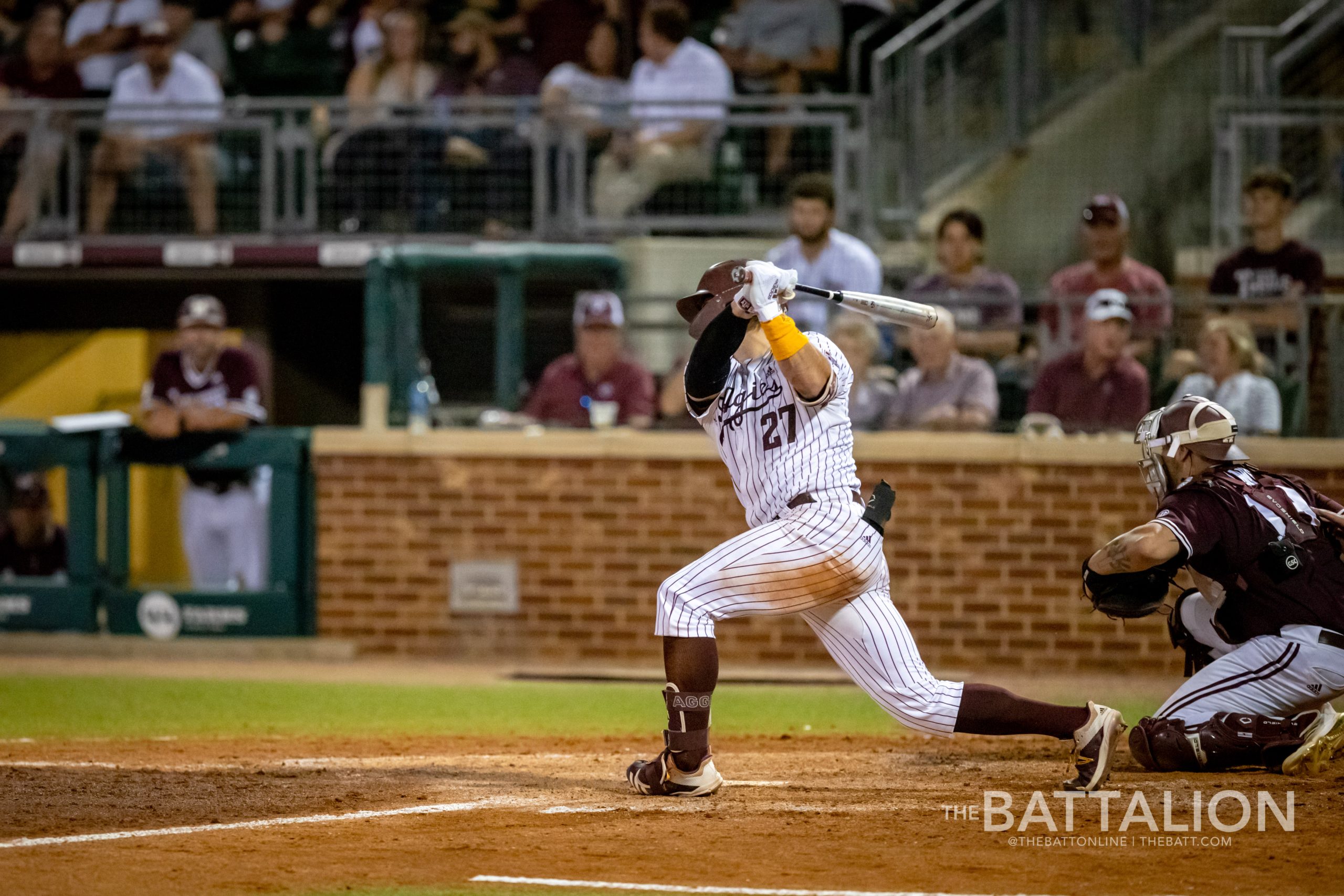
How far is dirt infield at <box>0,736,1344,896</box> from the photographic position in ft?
13.9

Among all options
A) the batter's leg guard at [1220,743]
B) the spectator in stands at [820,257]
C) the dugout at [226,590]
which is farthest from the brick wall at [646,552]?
the batter's leg guard at [1220,743]

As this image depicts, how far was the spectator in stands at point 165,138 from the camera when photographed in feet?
36.6

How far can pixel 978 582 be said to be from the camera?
9469 mm

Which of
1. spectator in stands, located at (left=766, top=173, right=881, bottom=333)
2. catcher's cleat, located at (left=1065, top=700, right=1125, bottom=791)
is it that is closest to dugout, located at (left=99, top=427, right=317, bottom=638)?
spectator in stands, located at (left=766, top=173, right=881, bottom=333)

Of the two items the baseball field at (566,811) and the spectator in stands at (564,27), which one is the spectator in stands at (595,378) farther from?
the spectator in stands at (564,27)

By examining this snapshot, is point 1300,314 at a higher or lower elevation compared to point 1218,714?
higher

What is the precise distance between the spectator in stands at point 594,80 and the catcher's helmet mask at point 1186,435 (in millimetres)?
5630

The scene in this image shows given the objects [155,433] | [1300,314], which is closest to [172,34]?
[155,433]

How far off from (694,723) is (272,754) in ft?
6.69

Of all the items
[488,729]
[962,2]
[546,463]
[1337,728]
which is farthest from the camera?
[962,2]

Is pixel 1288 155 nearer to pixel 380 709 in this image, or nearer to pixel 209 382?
pixel 380 709

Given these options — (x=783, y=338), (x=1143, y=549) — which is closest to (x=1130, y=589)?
(x=1143, y=549)

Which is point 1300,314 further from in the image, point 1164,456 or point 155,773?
point 155,773

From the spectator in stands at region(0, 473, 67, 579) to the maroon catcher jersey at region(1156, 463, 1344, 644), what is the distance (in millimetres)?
7032
